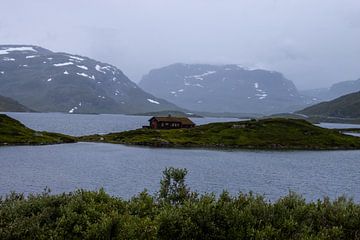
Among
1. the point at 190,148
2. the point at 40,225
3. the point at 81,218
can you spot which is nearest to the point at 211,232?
the point at 81,218

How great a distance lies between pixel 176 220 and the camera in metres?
19.0

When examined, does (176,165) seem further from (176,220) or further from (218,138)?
(176,220)

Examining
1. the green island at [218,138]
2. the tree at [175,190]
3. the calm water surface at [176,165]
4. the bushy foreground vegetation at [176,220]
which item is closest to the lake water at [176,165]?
the calm water surface at [176,165]

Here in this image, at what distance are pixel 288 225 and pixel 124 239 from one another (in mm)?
7759

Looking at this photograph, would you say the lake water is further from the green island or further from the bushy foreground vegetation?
the bushy foreground vegetation

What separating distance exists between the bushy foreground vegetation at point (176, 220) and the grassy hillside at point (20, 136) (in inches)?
5267

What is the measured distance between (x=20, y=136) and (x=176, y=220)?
151278 mm

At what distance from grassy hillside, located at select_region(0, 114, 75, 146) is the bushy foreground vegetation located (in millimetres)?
133793

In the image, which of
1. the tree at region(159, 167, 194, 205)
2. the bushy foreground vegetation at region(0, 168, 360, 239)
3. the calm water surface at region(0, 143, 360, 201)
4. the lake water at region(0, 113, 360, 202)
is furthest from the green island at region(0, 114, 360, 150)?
the bushy foreground vegetation at region(0, 168, 360, 239)

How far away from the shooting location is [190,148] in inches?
6117

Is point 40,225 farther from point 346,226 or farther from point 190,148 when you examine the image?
point 190,148

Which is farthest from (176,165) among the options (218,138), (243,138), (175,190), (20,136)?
(175,190)

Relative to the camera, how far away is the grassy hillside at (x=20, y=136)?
493ft

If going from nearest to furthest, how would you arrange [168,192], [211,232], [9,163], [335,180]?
1. [211,232]
2. [168,192]
3. [335,180]
4. [9,163]
